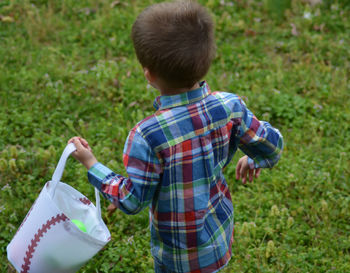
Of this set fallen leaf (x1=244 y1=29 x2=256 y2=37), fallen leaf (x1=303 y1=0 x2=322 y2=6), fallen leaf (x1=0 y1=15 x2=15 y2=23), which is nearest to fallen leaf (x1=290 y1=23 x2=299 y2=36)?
fallen leaf (x1=244 y1=29 x2=256 y2=37)

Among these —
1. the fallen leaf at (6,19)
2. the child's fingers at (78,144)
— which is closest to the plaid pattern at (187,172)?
the child's fingers at (78,144)

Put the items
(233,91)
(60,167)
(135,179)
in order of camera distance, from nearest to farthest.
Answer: (135,179) → (60,167) → (233,91)

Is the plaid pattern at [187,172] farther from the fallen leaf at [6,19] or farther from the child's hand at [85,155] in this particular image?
the fallen leaf at [6,19]

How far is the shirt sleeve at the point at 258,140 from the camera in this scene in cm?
193

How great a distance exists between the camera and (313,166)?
365 cm

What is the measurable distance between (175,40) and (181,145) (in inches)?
15.9

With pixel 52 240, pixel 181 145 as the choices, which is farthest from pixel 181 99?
pixel 52 240

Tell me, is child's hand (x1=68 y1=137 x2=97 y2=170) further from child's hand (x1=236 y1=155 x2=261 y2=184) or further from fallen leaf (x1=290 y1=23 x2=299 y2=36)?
fallen leaf (x1=290 y1=23 x2=299 y2=36)


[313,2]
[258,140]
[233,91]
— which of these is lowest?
[233,91]

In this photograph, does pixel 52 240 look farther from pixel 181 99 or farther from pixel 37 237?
pixel 181 99

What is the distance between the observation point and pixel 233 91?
4.50 meters

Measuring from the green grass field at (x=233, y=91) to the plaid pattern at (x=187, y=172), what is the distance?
99 centimetres

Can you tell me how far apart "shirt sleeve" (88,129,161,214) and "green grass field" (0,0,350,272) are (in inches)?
49.1

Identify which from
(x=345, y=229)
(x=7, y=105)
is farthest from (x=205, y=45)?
→ (x=7, y=105)
